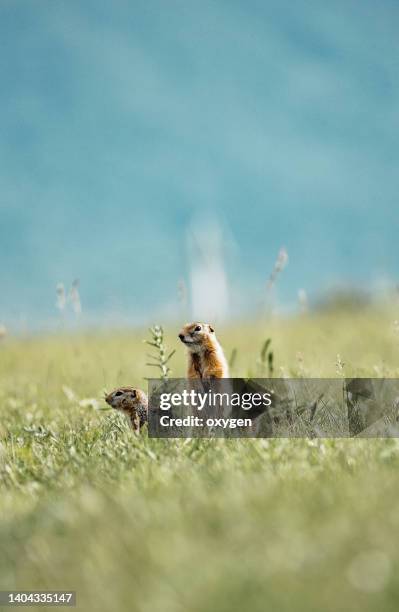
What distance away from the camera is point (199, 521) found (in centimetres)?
309

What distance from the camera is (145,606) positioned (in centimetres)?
261

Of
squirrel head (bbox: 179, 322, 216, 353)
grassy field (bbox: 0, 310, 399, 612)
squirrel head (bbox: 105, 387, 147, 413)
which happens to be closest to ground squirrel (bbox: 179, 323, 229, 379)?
squirrel head (bbox: 179, 322, 216, 353)

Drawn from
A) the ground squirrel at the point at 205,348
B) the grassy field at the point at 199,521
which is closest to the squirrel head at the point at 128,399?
the grassy field at the point at 199,521

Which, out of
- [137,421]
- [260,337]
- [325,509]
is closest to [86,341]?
[260,337]

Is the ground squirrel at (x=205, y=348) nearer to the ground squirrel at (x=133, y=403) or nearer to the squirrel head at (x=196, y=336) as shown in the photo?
the squirrel head at (x=196, y=336)

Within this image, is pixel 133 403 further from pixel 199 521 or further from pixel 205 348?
pixel 199 521

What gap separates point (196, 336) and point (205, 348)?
0.35 ft

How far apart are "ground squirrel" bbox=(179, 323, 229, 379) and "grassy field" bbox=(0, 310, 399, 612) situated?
647 millimetres

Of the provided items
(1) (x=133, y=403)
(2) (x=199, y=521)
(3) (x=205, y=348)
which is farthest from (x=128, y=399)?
(2) (x=199, y=521)

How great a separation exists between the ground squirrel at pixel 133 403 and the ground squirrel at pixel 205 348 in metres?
0.43

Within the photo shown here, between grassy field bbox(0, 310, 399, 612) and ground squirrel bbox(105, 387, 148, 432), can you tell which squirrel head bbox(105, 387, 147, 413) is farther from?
grassy field bbox(0, 310, 399, 612)

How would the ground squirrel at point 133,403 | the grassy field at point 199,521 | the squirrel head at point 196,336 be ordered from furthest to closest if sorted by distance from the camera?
the ground squirrel at point 133,403 < the squirrel head at point 196,336 < the grassy field at point 199,521

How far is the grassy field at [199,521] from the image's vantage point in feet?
8.52

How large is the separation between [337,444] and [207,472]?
3.03 ft
